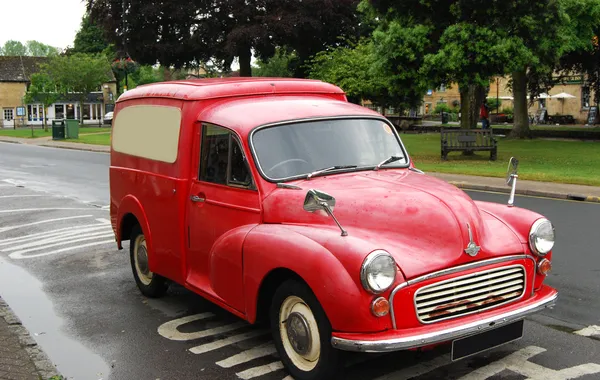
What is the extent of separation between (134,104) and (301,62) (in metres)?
40.1

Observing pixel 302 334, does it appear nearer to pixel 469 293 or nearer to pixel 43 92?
pixel 469 293

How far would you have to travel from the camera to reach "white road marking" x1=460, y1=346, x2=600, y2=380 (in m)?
4.72

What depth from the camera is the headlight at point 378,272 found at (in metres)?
4.12

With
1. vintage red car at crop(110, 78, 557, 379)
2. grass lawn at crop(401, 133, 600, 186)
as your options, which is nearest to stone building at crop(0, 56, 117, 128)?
grass lawn at crop(401, 133, 600, 186)

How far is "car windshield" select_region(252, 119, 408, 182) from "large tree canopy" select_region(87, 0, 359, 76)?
3356 cm

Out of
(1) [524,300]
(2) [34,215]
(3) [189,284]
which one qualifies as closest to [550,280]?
(1) [524,300]

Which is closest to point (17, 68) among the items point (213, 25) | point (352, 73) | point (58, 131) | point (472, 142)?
point (58, 131)

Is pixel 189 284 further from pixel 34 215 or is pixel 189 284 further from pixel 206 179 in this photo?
pixel 34 215

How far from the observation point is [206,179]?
589 cm

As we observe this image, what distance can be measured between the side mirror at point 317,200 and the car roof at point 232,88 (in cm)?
191

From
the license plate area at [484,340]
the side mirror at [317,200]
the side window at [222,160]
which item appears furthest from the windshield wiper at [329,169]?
the license plate area at [484,340]

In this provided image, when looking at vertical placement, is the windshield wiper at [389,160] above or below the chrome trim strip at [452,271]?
above

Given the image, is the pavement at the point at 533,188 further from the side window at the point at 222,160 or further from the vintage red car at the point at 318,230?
the side window at the point at 222,160

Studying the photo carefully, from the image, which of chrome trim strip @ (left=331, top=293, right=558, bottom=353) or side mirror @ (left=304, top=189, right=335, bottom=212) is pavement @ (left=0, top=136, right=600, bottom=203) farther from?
side mirror @ (left=304, top=189, right=335, bottom=212)
